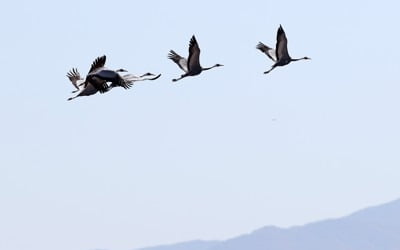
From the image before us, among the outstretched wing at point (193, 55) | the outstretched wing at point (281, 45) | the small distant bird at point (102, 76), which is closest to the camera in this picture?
the small distant bird at point (102, 76)

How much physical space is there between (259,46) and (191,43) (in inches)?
544

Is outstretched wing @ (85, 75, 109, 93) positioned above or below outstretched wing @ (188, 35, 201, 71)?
below

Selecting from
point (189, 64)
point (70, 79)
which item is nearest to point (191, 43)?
point (189, 64)

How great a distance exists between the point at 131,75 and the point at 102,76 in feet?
14.0

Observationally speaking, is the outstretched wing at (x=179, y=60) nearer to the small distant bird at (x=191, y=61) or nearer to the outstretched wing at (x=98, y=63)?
the small distant bird at (x=191, y=61)

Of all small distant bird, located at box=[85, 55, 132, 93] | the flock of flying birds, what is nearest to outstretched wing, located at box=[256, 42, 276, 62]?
the flock of flying birds

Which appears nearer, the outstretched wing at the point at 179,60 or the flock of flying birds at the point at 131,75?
the flock of flying birds at the point at 131,75

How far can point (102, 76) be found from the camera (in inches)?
2077

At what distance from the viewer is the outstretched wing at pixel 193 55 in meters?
80.9

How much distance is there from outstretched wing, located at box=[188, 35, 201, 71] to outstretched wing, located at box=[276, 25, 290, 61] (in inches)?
285

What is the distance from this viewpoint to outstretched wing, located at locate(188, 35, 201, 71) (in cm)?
8088

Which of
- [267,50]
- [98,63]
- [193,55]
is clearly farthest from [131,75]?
[267,50]

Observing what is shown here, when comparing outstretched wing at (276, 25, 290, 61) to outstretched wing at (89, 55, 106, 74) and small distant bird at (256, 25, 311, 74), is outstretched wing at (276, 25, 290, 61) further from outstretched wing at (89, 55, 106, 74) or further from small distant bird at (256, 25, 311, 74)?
outstretched wing at (89, 55, 106, 74)

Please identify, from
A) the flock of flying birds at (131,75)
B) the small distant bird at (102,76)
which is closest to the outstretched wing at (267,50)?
the flock of flying birds at (131,75)
